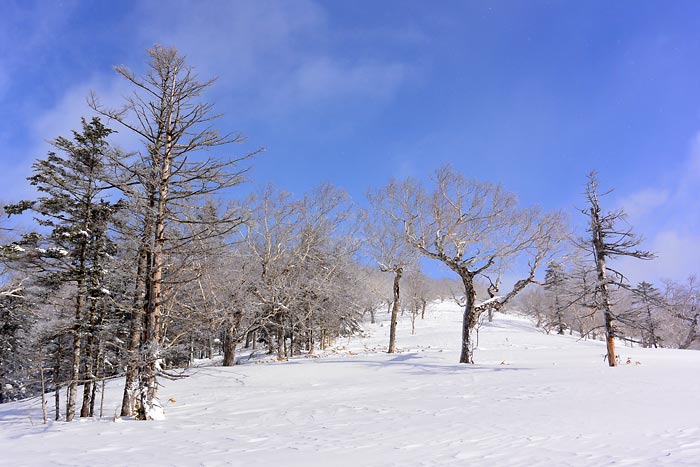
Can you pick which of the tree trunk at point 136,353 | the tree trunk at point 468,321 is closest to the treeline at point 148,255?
the tree trunk at point 136,353

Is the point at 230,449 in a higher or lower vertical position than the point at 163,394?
higher

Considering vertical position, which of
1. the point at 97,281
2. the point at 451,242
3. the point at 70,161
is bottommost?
the point at 97,281

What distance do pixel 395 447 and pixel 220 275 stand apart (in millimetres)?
17527

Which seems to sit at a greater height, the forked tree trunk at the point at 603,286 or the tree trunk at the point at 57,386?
the forked tree trunk at the point at 603,286

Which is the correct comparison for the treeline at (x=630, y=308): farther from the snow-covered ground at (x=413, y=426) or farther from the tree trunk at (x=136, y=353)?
the tree trunk at (x=136, y=353)

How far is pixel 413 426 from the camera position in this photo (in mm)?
7641

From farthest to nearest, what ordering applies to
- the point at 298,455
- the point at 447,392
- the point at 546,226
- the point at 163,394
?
the point at 546,226 → the point at 163,394 → the point at 447,392 → the point at 298,455

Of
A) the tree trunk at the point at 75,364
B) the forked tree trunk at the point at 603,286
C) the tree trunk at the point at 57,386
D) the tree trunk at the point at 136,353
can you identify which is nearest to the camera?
the tree trunk at the point at 136,353

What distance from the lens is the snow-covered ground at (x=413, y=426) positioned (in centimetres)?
551

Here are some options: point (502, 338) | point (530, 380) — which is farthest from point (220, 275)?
point (502, 338)

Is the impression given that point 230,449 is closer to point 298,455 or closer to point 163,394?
point 298,455

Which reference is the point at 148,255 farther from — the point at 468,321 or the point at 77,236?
the point at 468,321

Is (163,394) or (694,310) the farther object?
(694,310)

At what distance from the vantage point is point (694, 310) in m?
40.0
